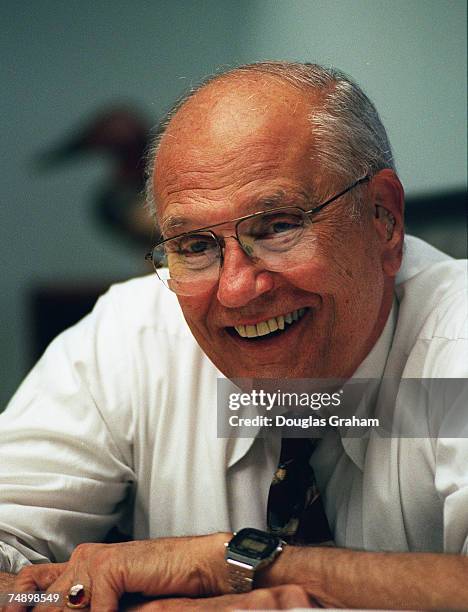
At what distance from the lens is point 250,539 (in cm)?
84

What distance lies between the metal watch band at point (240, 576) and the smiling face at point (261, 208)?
23 cm

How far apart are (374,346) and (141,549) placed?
1.23 feet

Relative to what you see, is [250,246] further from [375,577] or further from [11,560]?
[11,560]

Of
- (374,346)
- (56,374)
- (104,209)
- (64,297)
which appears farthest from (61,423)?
(374,346)

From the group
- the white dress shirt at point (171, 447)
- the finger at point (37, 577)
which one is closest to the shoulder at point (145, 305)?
the white dress shirt at point (171, 447)

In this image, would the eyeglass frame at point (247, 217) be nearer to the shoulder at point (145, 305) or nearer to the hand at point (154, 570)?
the shoulder at point (145, 305)

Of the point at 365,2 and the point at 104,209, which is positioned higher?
the point at 365,2

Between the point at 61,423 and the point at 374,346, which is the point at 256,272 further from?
the point at 61,423

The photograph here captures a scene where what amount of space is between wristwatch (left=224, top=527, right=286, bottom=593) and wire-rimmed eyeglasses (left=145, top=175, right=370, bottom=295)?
0.97 ft

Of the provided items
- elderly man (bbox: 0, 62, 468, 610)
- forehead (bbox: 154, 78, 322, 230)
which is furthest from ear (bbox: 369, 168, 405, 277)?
forehead (bbox: 154, 78, 322, 230)

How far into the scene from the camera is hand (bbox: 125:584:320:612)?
79 cm

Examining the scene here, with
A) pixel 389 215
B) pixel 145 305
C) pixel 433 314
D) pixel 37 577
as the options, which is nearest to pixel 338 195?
pixel 389 215

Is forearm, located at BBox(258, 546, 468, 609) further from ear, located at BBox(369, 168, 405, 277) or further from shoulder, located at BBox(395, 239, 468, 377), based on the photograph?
ear, located at BBox(369, 168, 405, 277)

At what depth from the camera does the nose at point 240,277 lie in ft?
2.89
